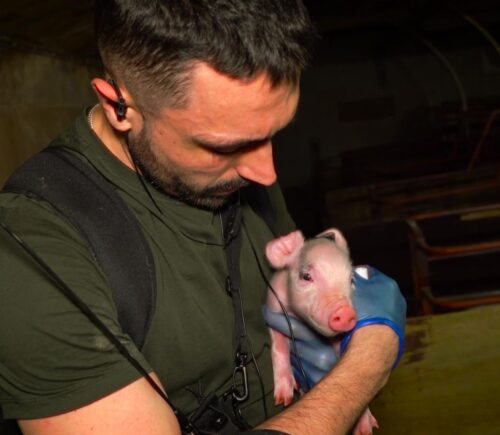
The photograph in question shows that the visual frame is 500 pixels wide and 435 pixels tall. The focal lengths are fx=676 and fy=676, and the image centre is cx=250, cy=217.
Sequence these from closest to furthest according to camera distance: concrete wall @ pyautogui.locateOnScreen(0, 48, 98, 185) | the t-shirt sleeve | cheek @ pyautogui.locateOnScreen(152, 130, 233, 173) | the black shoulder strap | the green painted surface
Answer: the t-shirt sleeve < the black shoulder strap < cheek @ pyautogui.locateOnScreen(152, 130, 233, 173) < the green painted surface < concrete wall @ pyautogui.locateOnScreen(0, 48, 98, 185)

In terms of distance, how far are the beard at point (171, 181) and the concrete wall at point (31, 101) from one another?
214 centimetres

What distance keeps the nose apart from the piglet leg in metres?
0.54

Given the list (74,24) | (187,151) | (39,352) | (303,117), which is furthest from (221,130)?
(303,117)

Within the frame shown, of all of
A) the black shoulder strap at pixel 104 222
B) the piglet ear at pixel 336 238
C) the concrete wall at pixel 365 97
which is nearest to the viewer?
the black shoulder strap at pixel 104 222

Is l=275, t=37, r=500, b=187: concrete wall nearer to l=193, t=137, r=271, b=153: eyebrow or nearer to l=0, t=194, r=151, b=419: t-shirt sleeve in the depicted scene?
l=193, t=137, r=271, b=153: eyebrow

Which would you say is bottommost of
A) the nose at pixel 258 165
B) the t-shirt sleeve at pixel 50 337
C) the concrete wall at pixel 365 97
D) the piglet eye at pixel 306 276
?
the concrete wall at pixel 365 97

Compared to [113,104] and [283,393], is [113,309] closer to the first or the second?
[113,104]

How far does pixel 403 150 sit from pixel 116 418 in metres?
7.29

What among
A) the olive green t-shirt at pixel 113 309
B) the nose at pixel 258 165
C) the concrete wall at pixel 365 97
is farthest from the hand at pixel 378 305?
the concrete wall at pixel 365 97

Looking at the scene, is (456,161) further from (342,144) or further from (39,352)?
(39,352)

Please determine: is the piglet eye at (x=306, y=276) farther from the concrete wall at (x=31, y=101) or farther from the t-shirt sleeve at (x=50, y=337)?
the concrete wall at (x=31, y=101)

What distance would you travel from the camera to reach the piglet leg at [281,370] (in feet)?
5.46

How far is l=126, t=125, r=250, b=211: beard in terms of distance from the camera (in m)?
1.31

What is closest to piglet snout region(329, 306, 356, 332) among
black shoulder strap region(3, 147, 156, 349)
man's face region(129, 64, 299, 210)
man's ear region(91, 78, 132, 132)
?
man's face region(129, 64, 299, 210)
